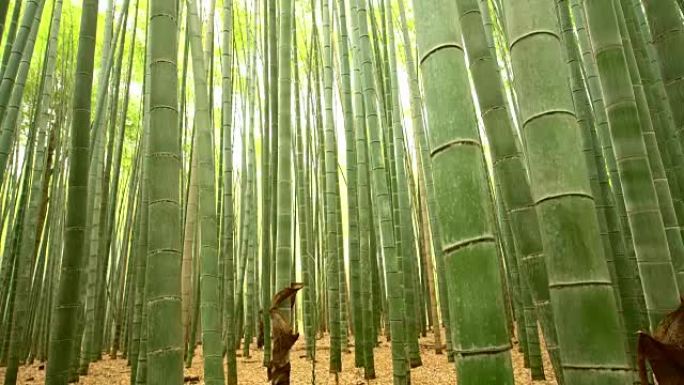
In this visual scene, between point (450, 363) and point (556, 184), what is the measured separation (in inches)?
123

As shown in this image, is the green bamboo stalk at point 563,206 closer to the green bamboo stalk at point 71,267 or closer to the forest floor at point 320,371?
the green bamboo stalk at point 71,267

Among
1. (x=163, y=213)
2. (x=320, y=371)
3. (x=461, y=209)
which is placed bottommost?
(x=320, y=371)

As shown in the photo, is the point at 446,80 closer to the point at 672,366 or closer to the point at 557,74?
the point at 557,74

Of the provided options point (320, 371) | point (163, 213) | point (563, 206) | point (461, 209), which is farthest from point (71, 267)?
point (320, 371)

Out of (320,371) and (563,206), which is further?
(320,371)

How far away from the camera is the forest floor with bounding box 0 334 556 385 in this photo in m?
3.07

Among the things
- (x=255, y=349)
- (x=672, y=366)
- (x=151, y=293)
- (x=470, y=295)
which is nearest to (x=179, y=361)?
(x=151, y=293)

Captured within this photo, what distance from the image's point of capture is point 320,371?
3525 mm

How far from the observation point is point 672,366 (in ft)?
2.52

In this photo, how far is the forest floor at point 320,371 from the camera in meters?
3.07

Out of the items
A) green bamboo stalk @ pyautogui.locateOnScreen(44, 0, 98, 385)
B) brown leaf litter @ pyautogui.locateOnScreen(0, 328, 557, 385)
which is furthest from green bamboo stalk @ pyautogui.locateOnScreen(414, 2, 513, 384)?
brown leaf litter @ pyautogui.locateOnScreen(0, 328, 557, 385)

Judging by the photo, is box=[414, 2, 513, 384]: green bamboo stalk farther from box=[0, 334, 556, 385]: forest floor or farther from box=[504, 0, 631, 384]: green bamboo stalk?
box=[0, 334, 556, 385]: forest floor

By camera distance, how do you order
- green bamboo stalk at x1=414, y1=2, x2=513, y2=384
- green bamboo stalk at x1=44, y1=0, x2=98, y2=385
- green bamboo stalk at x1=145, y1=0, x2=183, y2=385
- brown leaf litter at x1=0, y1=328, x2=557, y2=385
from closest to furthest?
green bamboo stalk at x1=414, y1=2, x2=513, y2=384 → green bamboo stalk at x1=145, y1=0, x2=183, y2=385 → green bamboo stalk at x1=44, y1=0, x2=98, y2=385 → brown leaf litter at x1=0, y1=328, x2=557, y2=385

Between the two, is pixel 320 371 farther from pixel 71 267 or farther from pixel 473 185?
pixel 473 185
